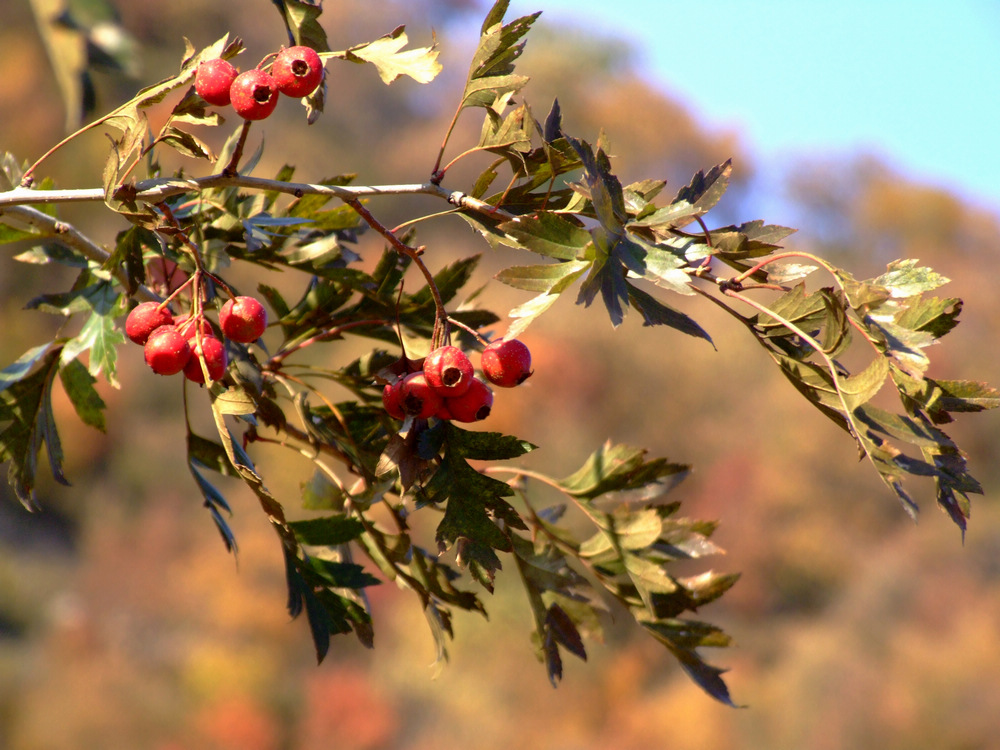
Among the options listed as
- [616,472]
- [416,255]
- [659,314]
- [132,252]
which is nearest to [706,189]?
[659,314]

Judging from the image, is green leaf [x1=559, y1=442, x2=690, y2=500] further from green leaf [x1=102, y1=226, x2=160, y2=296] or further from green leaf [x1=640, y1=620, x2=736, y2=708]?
green leaf [x1=102, y1=226, x2=160, y2=296]

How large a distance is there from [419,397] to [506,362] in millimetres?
62

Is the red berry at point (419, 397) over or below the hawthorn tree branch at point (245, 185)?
below

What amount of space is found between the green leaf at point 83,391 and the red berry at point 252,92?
339 mm

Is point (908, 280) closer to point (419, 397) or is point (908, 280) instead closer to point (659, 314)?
point (659, 314)

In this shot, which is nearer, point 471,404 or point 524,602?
point 471,404

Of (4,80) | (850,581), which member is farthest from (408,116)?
(850,581)

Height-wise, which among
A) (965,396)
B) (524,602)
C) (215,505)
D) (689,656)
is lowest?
(524,602)

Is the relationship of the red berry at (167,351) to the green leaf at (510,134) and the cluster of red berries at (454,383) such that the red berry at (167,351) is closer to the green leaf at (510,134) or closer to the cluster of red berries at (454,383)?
the cluster of red berries at (454,383)

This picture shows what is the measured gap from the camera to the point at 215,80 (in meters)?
0.61

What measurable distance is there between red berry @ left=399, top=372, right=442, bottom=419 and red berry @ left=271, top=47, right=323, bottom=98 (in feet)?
0.71

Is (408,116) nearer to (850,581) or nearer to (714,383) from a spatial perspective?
(714,383)

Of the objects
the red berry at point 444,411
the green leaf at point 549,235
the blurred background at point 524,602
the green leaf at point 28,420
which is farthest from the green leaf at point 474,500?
the blurred background at point 524,602

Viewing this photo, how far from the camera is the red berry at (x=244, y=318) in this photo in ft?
2.00
